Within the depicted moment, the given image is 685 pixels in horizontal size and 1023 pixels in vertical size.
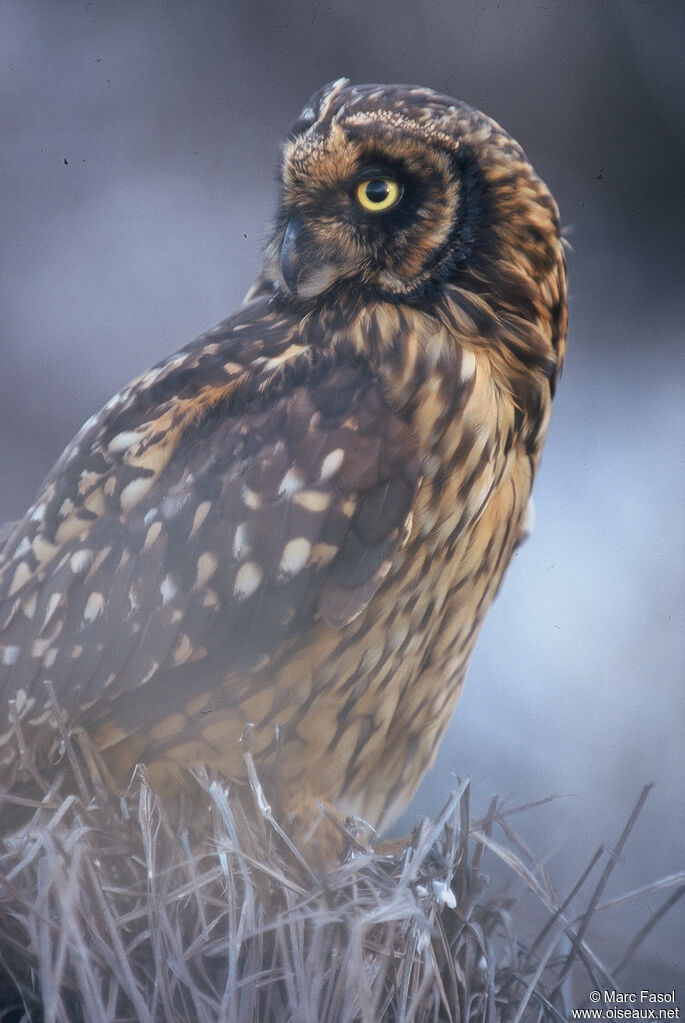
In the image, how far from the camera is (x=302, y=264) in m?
0.90

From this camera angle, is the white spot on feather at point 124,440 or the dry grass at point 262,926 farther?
the white spot on feather at point 124,440

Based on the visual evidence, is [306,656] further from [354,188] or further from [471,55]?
[471,55]

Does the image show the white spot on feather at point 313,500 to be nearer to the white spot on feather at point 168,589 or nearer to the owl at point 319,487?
the owl at point 319,487

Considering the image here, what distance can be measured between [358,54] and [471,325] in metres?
0.40

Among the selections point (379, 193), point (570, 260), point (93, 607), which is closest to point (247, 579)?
point (93, 607)

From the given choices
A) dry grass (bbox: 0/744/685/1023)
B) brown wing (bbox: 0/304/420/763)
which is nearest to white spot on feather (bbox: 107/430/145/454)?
brown wing (bbox: 0/304/420/763)

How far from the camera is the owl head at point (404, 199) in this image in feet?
2.69

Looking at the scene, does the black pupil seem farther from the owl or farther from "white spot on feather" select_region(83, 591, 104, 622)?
"white spot on feather" select_region(83, 591, 104, 622)

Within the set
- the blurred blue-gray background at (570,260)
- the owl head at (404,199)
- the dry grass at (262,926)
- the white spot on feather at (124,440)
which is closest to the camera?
the dry grass at (262,926)

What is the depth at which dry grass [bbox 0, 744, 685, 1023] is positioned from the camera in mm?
622

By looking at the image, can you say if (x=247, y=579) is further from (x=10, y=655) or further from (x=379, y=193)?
(x=379, y=193)

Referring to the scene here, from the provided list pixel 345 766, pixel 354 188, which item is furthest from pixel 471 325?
pixel 345 766

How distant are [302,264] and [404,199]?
131mm

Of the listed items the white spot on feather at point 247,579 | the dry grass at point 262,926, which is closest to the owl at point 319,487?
the white spot on feather at point 247,579
